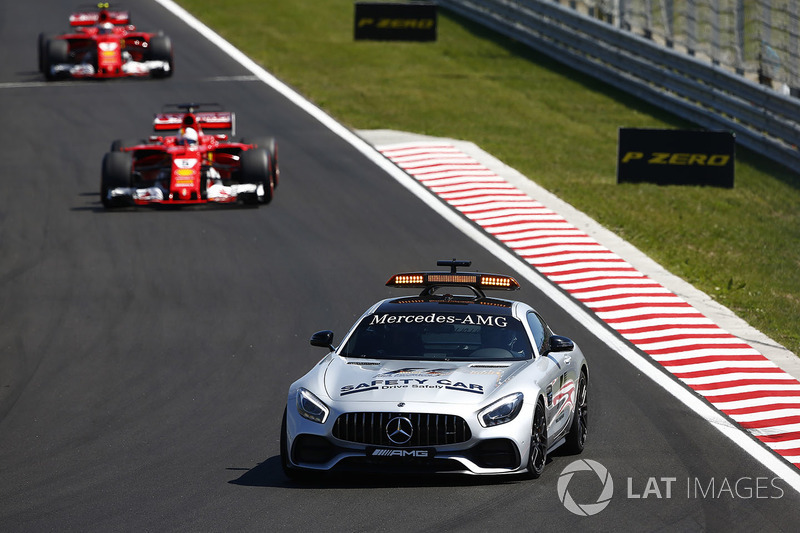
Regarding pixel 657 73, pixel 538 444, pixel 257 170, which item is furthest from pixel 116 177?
pixel 657 73

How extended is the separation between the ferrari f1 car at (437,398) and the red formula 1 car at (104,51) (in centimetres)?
2299

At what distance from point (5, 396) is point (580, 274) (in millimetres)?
8576

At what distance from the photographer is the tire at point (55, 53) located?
32.0m

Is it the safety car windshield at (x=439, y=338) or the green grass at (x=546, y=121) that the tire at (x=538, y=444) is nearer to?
the safety car windshield at (x=439, y=338)

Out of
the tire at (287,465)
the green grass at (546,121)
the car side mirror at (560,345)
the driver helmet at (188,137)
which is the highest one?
the car side mirror at (560,345)

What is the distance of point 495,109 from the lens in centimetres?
3188

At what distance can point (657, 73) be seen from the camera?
3178 centimetres

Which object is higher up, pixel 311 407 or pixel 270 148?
pixel 311 407

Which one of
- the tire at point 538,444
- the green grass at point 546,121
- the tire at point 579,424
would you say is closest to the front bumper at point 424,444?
the tire at point 538,444

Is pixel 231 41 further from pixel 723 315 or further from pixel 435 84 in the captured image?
pixel 723 315

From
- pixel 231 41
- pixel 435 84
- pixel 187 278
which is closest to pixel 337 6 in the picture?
pixel 231 41

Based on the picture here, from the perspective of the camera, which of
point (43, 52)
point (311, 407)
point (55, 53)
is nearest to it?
point (311, 407)

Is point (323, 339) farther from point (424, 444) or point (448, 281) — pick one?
point (424, 444)

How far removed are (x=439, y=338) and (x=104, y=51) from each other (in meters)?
23.6
